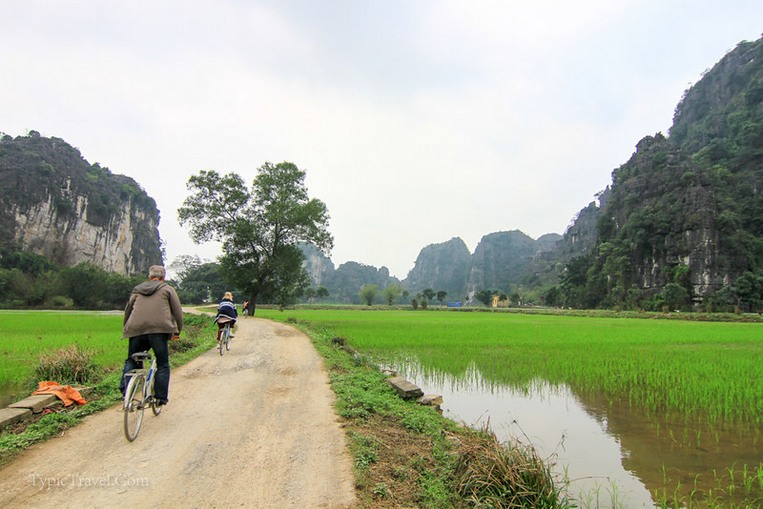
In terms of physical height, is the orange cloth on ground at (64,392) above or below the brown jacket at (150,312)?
below

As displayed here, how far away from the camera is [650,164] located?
73750 mm

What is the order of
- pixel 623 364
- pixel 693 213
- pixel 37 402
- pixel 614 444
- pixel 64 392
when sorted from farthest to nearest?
pixel 693 213 → pixel 623 364 → pixel 64 392 → pixel 614 444 → pixel 37 402

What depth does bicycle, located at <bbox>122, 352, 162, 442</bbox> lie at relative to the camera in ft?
13.2

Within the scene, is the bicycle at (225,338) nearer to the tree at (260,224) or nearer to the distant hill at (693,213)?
the tree at (260,224)

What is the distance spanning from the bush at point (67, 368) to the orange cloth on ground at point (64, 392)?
0.71 m

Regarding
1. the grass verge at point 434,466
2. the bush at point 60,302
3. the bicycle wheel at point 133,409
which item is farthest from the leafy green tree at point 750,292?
the bush at point 60,302

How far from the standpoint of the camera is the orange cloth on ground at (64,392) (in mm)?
5246

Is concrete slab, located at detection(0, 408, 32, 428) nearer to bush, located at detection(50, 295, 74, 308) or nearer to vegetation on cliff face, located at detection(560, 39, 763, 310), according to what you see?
bush, located at detection(50, 295, 74, 308)

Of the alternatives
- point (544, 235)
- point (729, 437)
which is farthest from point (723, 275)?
point (544, 235)

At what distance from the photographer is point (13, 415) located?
4508 mm

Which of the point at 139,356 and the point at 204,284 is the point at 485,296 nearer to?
the point at 204,284

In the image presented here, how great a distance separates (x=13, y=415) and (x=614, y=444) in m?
7.35

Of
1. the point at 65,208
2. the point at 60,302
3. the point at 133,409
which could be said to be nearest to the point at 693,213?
the point at 133,409

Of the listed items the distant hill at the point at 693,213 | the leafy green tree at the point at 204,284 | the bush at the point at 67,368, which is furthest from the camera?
the leafy green tree at the point at 204,284
